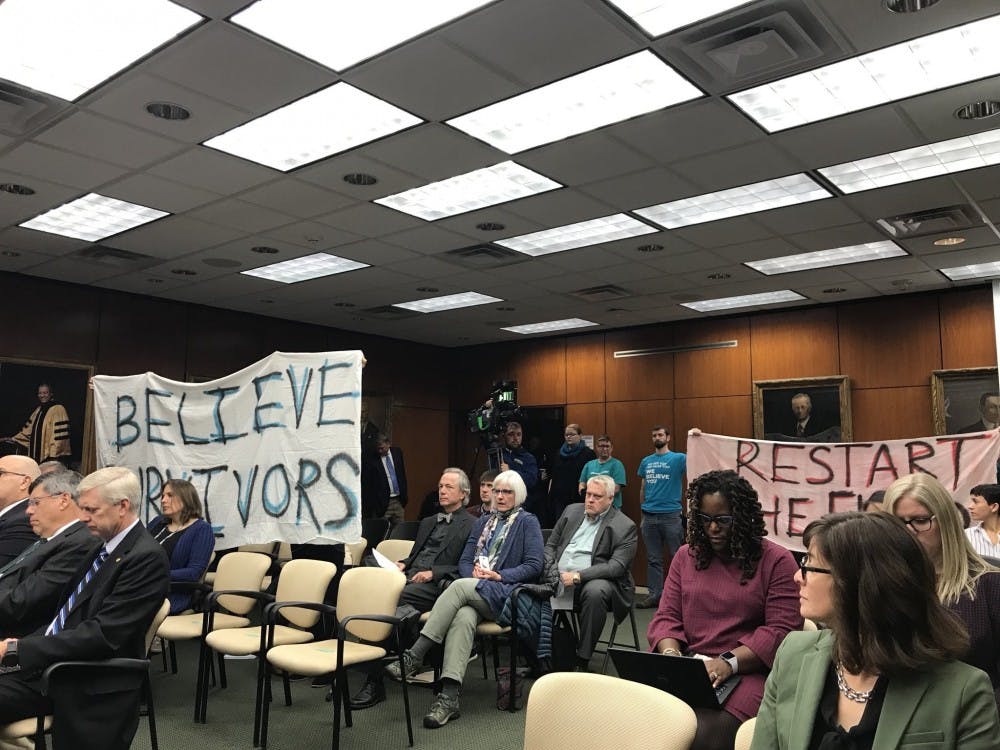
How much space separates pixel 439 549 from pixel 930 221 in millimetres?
4295

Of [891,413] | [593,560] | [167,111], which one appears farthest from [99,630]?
[891,413]

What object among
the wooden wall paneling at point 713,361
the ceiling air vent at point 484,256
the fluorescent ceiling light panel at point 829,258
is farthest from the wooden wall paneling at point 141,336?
the fluorescent ceiling light panel at point 829,258

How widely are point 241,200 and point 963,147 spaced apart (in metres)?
4.59

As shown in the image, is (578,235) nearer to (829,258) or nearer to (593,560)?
(829,258)

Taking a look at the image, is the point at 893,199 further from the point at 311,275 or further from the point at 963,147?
the point at 311,275

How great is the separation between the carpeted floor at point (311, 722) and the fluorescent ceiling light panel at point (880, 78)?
3.47m

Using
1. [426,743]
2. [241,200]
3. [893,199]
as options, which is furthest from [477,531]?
[893,199]

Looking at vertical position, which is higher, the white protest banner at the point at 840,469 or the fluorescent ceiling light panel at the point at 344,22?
the fluorescent ceiling light panel at the point at 344,22

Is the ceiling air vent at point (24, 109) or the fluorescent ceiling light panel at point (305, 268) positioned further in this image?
the fluorescent ceiling light panel at point (305, 268)

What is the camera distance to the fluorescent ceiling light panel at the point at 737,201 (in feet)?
17.3

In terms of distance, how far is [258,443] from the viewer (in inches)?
187

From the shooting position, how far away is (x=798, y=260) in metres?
7.04

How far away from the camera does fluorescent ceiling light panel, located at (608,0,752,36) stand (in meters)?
3.23

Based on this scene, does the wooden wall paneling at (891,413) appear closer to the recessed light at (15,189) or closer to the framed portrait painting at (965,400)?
the framed portrait painting at (965,400)
